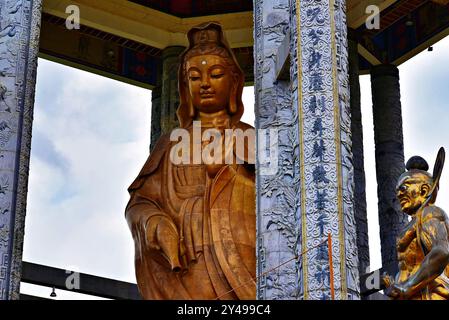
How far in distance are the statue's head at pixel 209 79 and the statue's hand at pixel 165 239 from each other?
1546 mm

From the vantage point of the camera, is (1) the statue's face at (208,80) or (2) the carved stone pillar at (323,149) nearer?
(2) the carved stone pillar at (323,149)

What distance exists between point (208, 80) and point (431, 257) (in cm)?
482

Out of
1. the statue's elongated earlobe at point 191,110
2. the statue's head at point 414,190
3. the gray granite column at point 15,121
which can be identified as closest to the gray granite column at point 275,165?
the statue's head at point 414,190

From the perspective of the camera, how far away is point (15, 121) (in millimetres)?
13219

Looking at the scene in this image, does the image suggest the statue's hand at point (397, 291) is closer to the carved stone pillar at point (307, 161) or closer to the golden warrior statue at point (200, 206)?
the carved stone pillar at point (307, 161)

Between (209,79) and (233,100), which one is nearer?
(209,79)

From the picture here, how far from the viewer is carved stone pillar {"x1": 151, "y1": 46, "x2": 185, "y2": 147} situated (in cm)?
1705

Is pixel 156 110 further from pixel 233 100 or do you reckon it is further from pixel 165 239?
pixel 165 239

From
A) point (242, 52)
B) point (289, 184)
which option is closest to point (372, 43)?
point (242, 52)

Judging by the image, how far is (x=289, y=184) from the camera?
12.6 metres

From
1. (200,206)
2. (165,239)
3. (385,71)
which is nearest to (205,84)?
(200,206)

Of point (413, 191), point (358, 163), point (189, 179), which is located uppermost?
point (358, 163)

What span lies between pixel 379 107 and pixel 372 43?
0.96 meters

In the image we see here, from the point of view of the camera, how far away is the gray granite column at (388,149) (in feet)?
52.9
